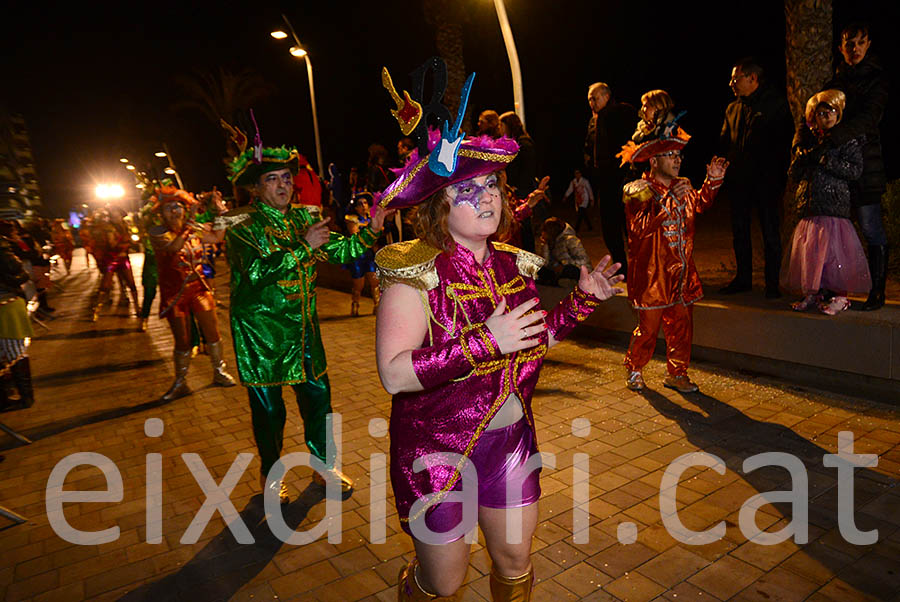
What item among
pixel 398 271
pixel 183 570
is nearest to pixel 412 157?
pixel 398 271

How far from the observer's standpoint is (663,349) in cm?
715

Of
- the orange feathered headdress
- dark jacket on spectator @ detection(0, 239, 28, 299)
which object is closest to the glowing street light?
the orange feathered headdress

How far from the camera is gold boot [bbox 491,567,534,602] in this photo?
236 cm

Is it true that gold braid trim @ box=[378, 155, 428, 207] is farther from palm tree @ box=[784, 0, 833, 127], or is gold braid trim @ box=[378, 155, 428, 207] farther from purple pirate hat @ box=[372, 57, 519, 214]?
palm tree @ box=[784, 0, 833, 127]

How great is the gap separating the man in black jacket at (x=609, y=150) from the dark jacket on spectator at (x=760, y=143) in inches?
54.7

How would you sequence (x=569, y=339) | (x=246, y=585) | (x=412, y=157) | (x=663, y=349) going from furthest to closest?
(x=569, y=339), (x=663, y=349), (x=246, y=585), (x=412, y=157)

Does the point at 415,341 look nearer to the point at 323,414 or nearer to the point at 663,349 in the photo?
the point at 323,414

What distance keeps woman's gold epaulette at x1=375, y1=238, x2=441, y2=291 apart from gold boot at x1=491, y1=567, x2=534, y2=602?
117 centimetres

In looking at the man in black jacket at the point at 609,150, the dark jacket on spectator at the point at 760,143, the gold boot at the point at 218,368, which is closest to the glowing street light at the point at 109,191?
the gold boot at the point at 218,368

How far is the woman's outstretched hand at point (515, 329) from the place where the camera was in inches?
81.4

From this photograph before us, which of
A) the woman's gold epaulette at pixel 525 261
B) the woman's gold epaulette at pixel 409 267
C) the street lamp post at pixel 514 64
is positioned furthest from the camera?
the street lamp post at pixel 514 64

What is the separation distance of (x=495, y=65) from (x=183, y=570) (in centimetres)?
2746

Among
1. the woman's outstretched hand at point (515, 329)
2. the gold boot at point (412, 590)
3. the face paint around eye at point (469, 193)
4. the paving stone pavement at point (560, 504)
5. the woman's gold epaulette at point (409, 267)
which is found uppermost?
the face paint around eye at point (469, 193)

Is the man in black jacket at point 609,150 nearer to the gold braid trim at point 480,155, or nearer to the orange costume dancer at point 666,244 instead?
the orange costume dancer at point 666,244
